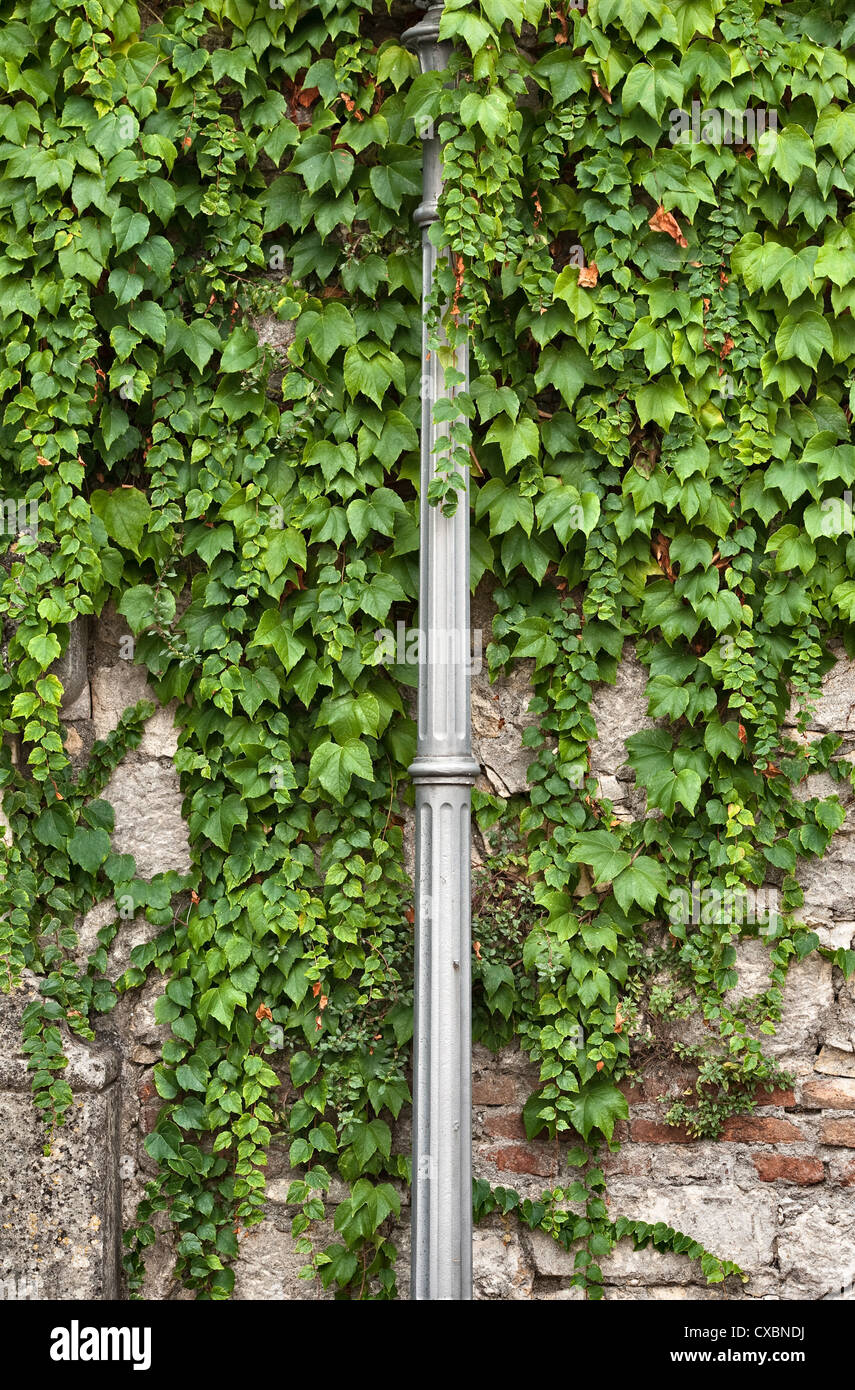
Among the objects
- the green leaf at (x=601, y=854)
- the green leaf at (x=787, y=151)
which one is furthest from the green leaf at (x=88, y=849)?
the green leaf at (x=787, y=151)

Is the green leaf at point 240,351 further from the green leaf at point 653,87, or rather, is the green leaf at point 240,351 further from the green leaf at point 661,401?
the green leaf at point 653,87

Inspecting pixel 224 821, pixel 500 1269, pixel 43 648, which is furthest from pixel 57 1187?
pixel 43 648

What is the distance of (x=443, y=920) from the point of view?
2273 millimetres

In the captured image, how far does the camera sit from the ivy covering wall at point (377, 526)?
261 centimetres

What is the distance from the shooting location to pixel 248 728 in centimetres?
269

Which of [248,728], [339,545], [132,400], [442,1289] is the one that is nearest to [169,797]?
[248,728]

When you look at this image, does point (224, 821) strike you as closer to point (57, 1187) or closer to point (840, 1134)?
point (57, 1187)

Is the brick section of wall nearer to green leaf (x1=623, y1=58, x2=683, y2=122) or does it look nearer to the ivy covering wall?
the ivy covering wall

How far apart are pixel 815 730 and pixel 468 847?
1038 millimetres

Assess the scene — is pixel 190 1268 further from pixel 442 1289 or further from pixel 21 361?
pixel 21 361

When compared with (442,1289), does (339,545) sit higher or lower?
higher

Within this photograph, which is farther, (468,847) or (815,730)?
(815,730)

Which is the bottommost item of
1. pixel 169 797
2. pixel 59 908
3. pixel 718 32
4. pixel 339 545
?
pixel 59 908

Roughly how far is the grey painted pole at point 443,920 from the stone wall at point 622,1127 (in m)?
0.42
